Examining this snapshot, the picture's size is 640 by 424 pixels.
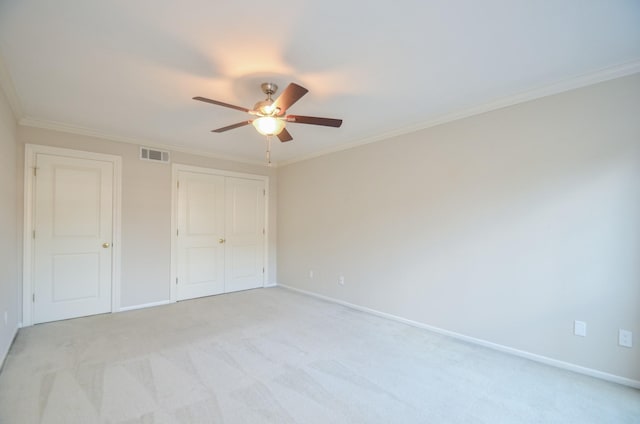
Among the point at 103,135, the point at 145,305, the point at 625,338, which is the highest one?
the point at 103,135

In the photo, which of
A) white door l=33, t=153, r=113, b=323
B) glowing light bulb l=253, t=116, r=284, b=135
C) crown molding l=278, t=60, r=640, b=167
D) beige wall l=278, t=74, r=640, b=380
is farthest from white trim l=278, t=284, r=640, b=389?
white door l=33, t=153, r=113, b=323

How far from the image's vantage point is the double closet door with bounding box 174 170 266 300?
459cm

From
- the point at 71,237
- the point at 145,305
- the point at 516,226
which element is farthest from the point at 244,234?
the point at 516,226

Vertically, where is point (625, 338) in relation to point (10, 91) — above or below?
below

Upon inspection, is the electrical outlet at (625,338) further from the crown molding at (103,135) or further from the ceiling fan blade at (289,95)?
the crown molding at (103,135)

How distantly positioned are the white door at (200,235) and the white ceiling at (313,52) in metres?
1.67

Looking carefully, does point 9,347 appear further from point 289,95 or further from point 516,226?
point 516,226

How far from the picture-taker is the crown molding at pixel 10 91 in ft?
7.55

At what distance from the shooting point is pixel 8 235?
2.80 metres

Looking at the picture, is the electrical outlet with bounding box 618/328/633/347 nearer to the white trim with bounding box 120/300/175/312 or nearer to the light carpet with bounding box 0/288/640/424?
the light carpet with bounding box 0/288/640/424

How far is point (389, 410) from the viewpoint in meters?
1.93

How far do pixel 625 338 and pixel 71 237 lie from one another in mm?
5608

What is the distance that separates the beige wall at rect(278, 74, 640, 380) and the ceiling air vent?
2.78 meters

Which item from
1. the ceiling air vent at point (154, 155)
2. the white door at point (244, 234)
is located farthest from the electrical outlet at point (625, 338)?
the ceiling air vent at point (154, 155)
